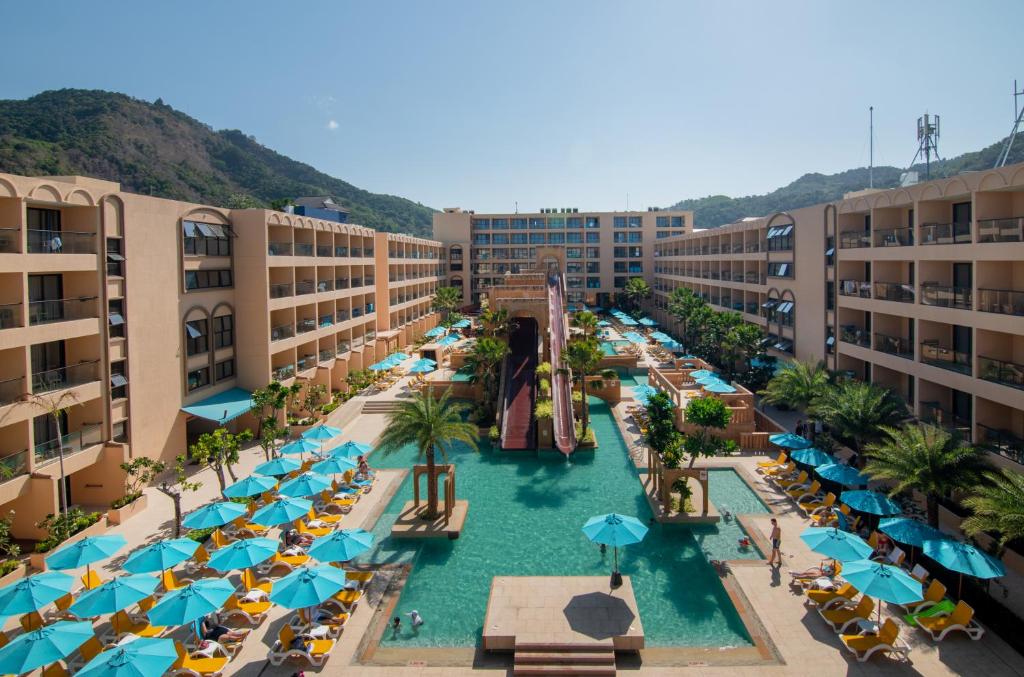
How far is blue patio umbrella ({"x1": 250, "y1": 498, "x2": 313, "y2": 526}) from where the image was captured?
20.9 meters

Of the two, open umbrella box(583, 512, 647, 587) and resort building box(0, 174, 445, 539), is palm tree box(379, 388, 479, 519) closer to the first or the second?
open umbrella box(583, 512, 647, 587)

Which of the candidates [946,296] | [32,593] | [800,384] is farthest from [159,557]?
[946,296]

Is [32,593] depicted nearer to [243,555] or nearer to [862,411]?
[243,555]

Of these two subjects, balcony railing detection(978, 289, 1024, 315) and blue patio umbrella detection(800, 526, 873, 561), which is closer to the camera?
blue patio umbrella detection(800, 526, 873, 561)

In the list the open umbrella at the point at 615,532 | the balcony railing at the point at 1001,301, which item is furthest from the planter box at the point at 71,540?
the balcony railing at the point at 1001,301

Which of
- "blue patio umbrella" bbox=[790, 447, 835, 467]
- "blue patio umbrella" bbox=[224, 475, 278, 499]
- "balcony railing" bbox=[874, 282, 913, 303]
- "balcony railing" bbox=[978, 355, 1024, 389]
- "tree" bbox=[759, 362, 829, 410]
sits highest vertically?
"balcony railing" bbox=[874, 282, 913, 303]

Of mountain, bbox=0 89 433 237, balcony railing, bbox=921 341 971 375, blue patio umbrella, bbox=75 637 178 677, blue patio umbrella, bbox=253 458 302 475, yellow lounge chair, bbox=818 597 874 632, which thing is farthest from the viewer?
mountain, bbox=0 89 433 237

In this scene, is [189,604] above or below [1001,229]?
below

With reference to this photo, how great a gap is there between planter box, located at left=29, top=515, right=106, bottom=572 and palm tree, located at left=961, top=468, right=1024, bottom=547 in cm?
2829

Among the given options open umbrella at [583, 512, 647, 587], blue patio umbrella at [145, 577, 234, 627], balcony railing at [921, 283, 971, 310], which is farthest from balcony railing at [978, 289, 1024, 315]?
blue patio umbrella at [145, 577, 234, 627]

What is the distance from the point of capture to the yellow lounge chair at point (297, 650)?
15609mm

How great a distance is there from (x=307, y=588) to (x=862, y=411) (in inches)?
852

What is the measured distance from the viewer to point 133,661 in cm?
1320

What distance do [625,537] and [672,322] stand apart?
58.8 m
